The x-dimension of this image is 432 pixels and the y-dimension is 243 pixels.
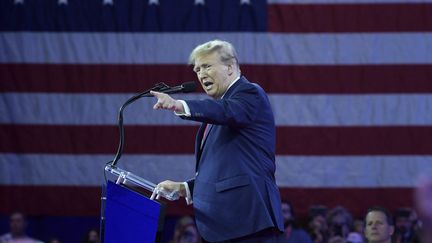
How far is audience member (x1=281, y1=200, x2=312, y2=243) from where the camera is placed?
232 inches

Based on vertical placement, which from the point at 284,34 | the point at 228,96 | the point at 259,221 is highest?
the point at 284,34

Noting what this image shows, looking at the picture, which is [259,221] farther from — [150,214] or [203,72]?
[203,72]

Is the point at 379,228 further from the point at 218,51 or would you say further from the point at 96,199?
the point at 96,199

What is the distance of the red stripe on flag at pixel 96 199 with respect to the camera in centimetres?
682

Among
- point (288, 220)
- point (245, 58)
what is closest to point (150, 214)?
point (288, 220)

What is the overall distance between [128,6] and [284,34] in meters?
1.37

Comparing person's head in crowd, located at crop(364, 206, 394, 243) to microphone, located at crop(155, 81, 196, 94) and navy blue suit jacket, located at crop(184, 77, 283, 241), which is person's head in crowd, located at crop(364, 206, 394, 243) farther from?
microphone, located at crop(155, 81, 196, 94)

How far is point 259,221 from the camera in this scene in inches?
100

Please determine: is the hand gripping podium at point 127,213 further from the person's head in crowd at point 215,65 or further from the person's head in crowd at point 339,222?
the person's head in crowd at point 339,222

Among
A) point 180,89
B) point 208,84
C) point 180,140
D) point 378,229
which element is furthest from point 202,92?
point 180,89

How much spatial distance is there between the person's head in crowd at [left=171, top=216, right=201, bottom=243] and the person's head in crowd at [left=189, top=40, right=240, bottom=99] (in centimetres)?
369

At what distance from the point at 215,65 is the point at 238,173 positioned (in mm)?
374

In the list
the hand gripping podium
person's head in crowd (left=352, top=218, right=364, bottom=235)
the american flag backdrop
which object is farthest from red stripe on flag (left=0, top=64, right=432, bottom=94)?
the hand gripping podium

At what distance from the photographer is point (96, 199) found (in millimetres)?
6984
